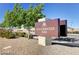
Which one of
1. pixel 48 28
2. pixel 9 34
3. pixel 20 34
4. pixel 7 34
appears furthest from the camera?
pixel 7 34

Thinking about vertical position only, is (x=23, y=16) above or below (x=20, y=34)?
above

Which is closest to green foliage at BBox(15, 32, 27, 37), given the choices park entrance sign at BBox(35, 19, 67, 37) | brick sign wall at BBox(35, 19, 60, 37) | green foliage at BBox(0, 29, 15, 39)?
green foliage at BBox(0, 29, 15, 39)

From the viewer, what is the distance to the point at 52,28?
547cm

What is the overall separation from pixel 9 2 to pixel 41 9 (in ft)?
3.00

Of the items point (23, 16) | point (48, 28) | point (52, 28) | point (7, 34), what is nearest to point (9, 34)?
point (7, 34)

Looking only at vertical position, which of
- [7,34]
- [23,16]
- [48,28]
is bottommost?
[7,34]

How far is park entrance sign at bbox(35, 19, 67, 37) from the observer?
538 centimetres

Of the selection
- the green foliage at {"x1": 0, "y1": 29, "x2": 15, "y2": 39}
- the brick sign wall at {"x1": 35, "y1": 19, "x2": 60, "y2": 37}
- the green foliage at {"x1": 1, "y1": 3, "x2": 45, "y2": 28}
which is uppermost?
the green foliage at {"x1": 1, "y1": 3, "x2": 45, "y2": 28}

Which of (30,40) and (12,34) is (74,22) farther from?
(12,34)

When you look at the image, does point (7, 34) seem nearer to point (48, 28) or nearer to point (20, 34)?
point (20, 34)

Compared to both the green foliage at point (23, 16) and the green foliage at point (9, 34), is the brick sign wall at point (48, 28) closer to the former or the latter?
the green foliage at point (23, 16)

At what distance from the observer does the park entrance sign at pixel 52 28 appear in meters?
5.38

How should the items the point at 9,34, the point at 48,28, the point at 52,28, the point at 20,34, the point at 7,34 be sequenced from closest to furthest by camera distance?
the point at 52,28
the point at 48,28
the point at 20,34
the point at 9,34
the point at 7,34

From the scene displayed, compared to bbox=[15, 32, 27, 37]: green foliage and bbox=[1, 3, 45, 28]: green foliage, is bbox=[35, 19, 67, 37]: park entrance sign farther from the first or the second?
bbox=[15, 32, 27, 37]: green foliage
